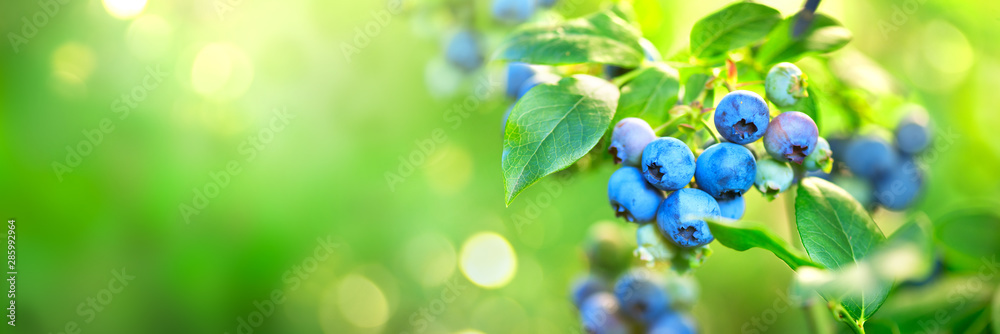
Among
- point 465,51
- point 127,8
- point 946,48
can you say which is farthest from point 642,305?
point 127,8

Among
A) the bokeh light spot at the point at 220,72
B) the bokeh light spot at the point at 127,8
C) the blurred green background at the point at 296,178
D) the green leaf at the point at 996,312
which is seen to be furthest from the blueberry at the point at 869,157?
the bokeh light spot at the point at 127,8

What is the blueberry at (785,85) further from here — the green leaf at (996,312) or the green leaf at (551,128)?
the green leaf at (996,312)

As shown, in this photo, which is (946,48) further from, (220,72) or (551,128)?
(220,72)

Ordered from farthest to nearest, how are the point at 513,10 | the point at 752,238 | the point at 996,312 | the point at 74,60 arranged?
the point at 74,60
the point at 513,10
the point at 996,312
the point at 752,238

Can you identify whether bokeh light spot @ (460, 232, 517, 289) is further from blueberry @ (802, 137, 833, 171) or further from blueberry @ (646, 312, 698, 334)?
blueberry @ (802, 137, 833, 171)

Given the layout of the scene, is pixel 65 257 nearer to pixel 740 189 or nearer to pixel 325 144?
pixel 325 144

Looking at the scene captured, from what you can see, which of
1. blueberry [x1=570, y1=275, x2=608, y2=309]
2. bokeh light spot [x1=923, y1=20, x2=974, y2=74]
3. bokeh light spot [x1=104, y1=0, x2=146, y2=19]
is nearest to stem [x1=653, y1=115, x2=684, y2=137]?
blueberry [x1=570, y1=275, x2=608, y2=309]
